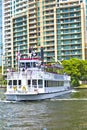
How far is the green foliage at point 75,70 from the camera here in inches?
5477

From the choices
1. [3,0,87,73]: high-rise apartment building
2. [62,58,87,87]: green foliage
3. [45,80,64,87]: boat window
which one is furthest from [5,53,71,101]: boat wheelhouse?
[3,0,87,73]: high-rise apartment building

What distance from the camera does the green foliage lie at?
13912 cm

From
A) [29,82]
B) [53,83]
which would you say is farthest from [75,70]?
[29,82]

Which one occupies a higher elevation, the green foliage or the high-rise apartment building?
the high-rise apartment building

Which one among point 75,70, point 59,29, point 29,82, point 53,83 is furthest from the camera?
point 59,29

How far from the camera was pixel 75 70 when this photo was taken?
14000 centimetres

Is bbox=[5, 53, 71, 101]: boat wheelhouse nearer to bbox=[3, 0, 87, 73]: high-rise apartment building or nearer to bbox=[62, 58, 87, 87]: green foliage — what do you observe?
bbox=[62, 58, 87, 87]: green foliage

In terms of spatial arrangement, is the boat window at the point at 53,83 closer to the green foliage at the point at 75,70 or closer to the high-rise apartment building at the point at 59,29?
the green foliage at the point at 75,70

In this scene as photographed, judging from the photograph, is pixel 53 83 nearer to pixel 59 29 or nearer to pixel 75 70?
pixel 75 70

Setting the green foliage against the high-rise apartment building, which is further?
the high-rise apartment building

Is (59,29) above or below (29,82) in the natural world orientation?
above

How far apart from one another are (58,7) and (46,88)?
428ft

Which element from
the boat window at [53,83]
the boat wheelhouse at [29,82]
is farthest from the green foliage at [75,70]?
the boat wheelhouse at [29,82]

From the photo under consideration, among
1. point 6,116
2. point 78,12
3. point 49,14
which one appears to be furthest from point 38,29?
point 6,116
